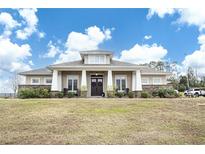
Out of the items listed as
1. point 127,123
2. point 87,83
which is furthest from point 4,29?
point 127,123

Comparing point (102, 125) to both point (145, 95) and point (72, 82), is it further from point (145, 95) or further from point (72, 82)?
point (72, 82)

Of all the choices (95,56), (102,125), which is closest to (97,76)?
(95,56)

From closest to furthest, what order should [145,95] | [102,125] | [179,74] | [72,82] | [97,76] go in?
[102,125], [145,95], [72,82], [97,76], [179,74]

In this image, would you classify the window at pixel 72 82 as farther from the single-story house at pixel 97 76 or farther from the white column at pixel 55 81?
the white column at pixel 55 81

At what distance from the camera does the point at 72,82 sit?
76.0ft

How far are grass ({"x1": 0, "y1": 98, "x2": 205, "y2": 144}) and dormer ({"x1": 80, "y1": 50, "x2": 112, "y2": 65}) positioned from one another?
11416 mm

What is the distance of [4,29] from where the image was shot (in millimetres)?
18047

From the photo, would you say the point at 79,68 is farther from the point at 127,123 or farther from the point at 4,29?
the point at 127,123

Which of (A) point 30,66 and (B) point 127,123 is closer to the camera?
(B) point 127,123

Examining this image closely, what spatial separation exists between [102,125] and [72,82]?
14.5 metres

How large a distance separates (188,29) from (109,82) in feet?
27.3

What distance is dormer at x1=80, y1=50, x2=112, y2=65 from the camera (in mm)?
23188
